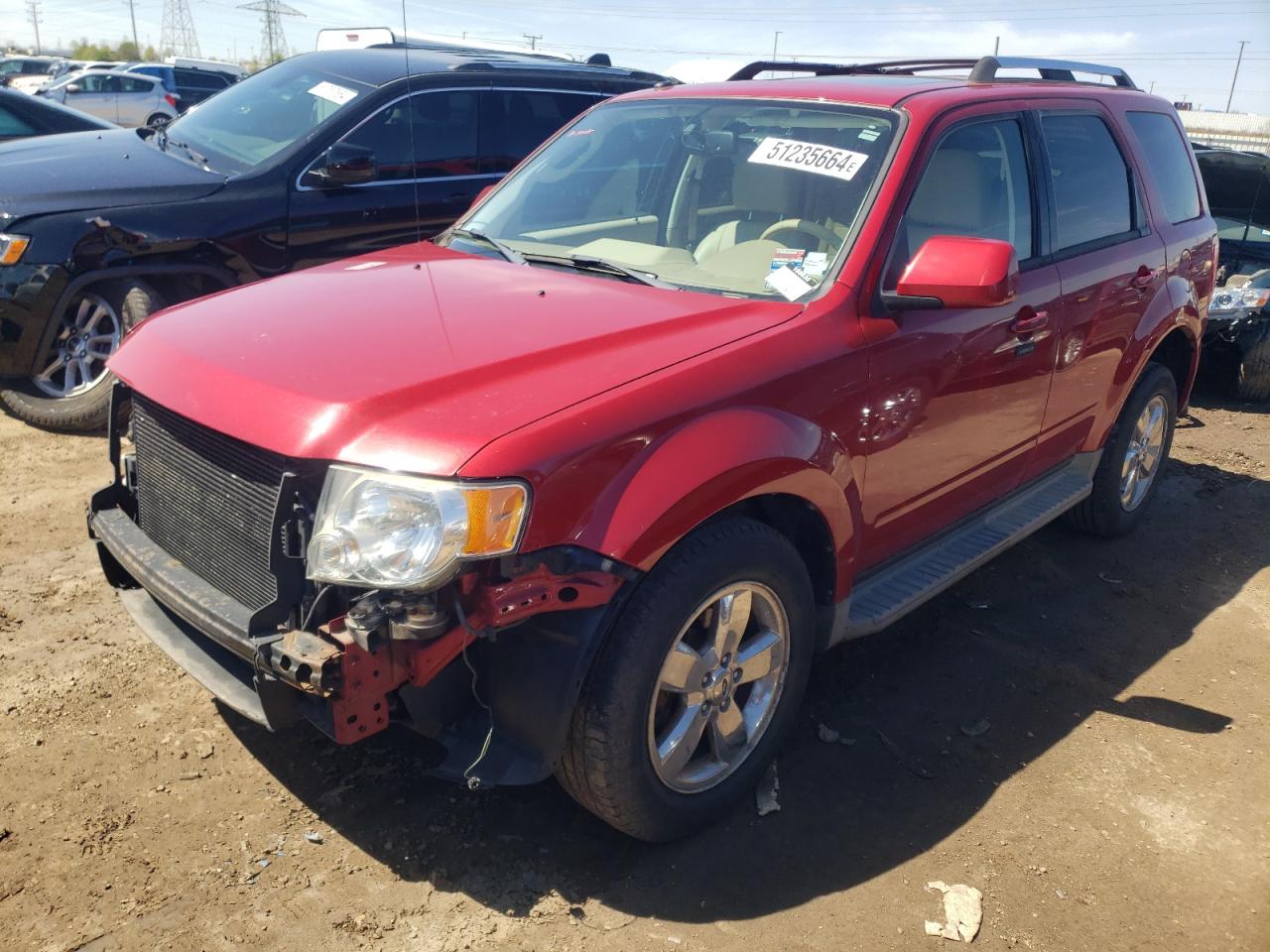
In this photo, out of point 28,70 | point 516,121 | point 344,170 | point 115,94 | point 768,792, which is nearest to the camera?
point 768,792

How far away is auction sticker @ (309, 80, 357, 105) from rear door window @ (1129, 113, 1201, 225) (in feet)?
13.3

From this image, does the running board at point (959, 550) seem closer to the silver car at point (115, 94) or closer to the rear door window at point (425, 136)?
the rear door window at point (425, 136)

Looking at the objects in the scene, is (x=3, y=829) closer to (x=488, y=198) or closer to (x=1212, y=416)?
(x=488, y=198)

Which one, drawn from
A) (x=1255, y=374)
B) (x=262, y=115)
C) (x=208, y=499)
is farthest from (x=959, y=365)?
(x=1255, y=374)

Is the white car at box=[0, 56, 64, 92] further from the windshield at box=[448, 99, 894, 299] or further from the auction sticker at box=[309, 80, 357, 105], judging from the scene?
the windshield at box=[448, 99, 894, 299]

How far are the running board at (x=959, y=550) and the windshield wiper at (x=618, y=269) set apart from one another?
1112 millimetres

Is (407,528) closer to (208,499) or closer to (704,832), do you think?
(208,499)

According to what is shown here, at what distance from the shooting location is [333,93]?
232 inches

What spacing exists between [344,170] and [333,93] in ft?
2.85

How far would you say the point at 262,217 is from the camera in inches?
213

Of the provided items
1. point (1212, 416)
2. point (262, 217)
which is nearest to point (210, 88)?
point (262, 217)

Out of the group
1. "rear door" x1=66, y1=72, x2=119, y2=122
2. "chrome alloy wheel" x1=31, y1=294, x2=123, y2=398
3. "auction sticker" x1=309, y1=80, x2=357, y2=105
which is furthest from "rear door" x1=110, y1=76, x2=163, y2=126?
"chrome alloy wheel" x1=31, y1=294, x2=123, y2=398

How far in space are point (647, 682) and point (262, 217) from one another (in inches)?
160

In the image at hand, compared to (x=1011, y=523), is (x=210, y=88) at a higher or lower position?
higher
